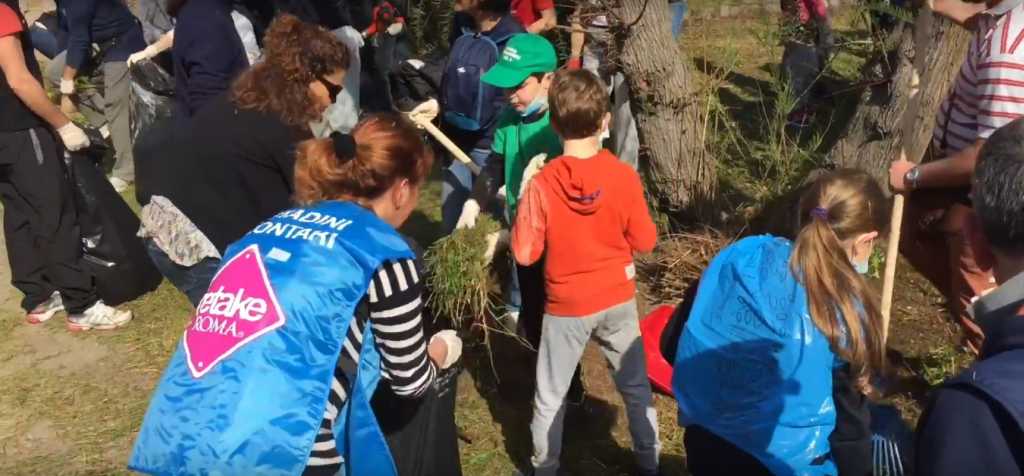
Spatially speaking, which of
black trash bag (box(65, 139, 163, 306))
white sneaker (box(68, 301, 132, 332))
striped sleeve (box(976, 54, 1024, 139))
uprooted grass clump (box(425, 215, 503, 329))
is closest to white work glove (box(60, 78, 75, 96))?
black trash bag (box(65, 139, 163, 306))

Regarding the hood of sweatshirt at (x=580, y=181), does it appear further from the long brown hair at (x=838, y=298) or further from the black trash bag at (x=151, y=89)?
the black trash bag at (x=151, y=89)

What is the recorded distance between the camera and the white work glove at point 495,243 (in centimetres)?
348

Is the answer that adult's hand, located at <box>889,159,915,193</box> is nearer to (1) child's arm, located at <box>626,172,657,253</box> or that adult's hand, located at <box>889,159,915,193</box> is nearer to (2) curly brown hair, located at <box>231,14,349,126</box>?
(1) child's arm, located at <box>626,172,657,253</box>

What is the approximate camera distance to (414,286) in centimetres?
207

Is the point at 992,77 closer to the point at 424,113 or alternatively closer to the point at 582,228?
the point at 582,228

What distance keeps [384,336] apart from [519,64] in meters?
1.58

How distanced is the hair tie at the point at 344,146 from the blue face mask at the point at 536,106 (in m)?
1.37

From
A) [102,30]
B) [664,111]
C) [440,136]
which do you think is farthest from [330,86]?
[102,30]

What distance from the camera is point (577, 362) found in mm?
2986

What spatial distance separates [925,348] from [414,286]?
2.72 meters

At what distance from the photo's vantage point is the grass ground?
351 centimetres

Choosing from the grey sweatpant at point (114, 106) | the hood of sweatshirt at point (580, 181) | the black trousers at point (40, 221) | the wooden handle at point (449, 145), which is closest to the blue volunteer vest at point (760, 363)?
the hood of sweatshirt at point (580, 181)

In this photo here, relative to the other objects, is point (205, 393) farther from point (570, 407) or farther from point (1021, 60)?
point (1021, 60)

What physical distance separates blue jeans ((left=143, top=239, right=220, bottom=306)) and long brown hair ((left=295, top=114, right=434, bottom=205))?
119cm
